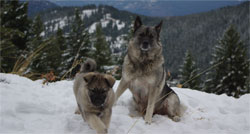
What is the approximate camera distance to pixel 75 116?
454cm

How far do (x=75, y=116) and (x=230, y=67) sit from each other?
94.7 ft

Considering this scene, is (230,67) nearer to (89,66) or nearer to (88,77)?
(89,66)

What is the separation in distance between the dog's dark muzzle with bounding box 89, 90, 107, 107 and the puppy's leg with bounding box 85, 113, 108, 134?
9.4 inches

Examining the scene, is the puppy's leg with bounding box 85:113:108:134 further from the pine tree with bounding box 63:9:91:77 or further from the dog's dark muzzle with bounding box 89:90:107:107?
the pine tree with bounding box 63:9:91:77

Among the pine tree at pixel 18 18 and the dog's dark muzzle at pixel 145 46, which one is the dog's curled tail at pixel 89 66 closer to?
the dog's dark muzzle at pixel 145 46

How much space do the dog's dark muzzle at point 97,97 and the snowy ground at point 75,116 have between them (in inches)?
23.7

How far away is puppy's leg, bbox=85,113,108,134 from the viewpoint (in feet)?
11.9

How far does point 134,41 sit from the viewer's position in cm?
526

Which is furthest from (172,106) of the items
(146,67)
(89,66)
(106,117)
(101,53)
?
(101,53)

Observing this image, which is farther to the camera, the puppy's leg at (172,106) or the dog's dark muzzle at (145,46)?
the puppy's leg at (172,106)

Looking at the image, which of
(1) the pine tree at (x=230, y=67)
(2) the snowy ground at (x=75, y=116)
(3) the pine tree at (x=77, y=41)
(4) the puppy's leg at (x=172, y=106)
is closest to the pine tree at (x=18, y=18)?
(3) the pine tree at (x=77, y=41)

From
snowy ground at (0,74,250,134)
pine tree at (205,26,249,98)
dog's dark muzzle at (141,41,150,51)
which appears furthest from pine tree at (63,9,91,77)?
dog's dark muzzle at (141,41,150,51)

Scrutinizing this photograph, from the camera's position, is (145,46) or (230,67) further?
(230,67)

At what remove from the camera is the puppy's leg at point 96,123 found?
364 centimetres
